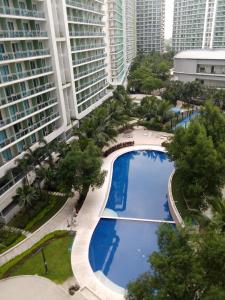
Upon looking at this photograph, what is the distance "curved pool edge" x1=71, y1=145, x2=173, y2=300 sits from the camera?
653 inches

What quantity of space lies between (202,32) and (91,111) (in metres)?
81.0

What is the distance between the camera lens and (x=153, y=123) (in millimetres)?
43188

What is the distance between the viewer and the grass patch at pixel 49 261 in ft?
58.4

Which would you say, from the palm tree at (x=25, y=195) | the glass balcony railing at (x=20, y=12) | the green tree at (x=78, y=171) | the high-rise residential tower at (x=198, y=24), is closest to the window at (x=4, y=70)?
the glass balcony railing at (x=20, y=12)

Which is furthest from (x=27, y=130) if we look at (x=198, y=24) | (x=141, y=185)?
(x=198, y=24)

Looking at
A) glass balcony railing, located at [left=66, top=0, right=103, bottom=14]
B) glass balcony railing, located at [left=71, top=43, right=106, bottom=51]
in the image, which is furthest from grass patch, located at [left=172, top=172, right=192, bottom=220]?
glass balcony railing, located at [left=66, top=0, right=103, bottom=14]

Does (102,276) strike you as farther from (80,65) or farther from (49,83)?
(80,65)

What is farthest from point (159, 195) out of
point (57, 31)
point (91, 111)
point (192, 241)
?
point (57, 31)

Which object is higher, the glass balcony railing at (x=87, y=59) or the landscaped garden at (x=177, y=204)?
the glass balcony railing at (x=87, y=59)

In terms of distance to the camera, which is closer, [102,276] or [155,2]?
[102,276]

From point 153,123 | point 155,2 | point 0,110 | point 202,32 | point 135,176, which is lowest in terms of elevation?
point 135,176

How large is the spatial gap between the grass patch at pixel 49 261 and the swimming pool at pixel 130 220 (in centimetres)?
207

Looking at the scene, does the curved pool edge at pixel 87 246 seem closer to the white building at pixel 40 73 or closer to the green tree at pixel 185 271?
the green tree at pixel 185 271

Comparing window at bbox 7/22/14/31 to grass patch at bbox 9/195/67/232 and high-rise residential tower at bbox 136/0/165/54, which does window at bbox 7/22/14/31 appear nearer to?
grass patch at bbox 9/195/67/232
